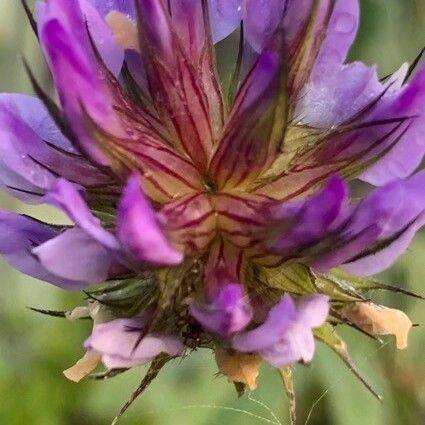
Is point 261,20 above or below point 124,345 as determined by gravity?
above

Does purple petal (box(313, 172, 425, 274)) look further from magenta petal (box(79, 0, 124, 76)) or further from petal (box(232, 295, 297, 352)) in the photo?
magenta petal (box(79, 0, 124, 76))

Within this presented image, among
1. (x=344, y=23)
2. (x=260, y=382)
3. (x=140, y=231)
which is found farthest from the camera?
(x=260, y=382)

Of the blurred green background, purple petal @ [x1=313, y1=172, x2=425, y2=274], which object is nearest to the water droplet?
purple petal @ [x1=313, y1=172, x2=425, y2=274]

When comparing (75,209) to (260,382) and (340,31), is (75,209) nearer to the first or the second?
(340,31)

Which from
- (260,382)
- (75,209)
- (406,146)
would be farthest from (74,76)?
(260,382)

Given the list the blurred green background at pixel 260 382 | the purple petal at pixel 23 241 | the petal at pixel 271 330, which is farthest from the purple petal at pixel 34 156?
the blurred green background at pixel 260 382

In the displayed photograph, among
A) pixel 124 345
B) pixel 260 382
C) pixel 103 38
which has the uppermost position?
pixel 103 38

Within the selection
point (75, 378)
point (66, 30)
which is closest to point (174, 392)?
point (75, 378)
